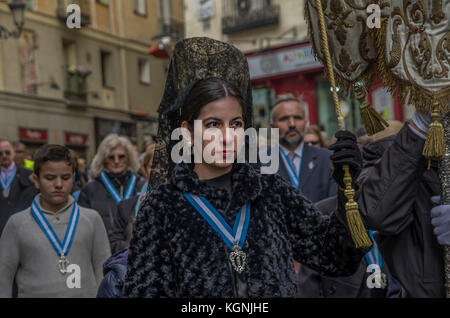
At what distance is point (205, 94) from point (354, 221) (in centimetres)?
79

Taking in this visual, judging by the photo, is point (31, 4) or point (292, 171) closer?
point (292, 171)

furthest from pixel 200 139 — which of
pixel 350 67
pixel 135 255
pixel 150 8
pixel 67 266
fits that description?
pixel 150 8

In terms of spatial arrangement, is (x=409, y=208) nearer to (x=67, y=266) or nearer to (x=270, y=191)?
(x=270, y=191)

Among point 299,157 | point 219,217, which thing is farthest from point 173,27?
point 219,217

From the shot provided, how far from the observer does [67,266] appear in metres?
5.02

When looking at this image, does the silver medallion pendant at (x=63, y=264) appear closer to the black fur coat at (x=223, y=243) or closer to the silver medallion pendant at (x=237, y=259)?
the black fur coat at (x=223, y=243)

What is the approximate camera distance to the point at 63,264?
5.02 meters

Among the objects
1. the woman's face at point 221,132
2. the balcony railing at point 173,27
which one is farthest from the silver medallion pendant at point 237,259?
the balcony railing at point 173,27

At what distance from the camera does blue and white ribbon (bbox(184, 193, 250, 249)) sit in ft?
9.29

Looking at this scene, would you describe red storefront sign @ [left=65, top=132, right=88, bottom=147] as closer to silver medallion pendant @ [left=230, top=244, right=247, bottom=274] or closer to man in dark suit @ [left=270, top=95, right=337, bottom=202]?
man in dark suit @ [left=270, top=95, right=337, bottom=202]

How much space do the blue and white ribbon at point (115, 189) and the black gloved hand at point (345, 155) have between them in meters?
4.22

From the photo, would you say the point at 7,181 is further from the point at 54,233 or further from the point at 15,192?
the point at 54,233

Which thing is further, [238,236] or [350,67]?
[350,67]

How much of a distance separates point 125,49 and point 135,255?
915 inches
